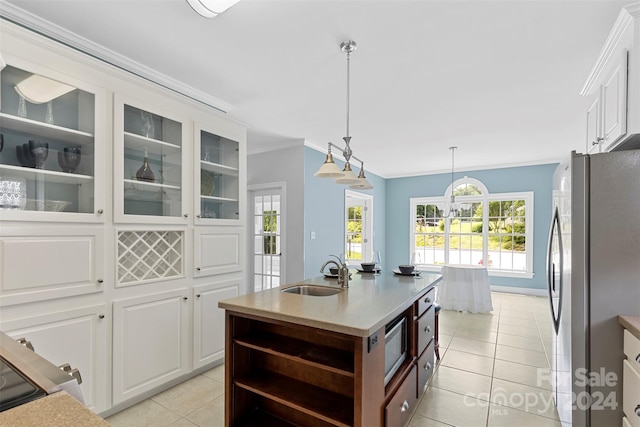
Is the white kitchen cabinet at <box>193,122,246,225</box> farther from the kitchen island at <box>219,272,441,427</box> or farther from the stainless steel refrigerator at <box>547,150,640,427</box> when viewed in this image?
the stainless steel refrigerator at <box>547,150,640,427</box>

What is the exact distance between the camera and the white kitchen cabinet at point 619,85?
66.8 inches

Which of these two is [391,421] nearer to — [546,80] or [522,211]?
[546,80]

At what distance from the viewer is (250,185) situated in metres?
4.69

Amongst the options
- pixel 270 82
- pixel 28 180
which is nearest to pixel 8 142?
pixel 28 180

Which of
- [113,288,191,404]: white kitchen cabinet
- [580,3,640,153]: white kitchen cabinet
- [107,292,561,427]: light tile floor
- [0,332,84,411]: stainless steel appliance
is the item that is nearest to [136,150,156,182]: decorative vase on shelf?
[113,288,191,404]: white kitchen cabinet

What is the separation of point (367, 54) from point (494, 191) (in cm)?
514

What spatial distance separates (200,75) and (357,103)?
4.81 feet

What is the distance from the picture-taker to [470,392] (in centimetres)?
245

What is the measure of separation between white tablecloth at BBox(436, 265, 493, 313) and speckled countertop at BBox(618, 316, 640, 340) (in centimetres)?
288

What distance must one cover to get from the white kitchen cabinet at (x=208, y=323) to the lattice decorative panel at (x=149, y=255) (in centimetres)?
31

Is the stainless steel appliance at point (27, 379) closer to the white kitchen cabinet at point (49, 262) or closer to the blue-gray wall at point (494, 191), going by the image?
the white kitchen cabinet at point (49, 262)

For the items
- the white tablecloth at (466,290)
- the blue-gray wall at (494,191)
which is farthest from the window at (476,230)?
the white tablecloth at (466,290)

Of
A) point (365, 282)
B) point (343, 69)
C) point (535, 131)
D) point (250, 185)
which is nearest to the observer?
point (343, 69)

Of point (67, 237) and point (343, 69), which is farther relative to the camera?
point (343, 69)
